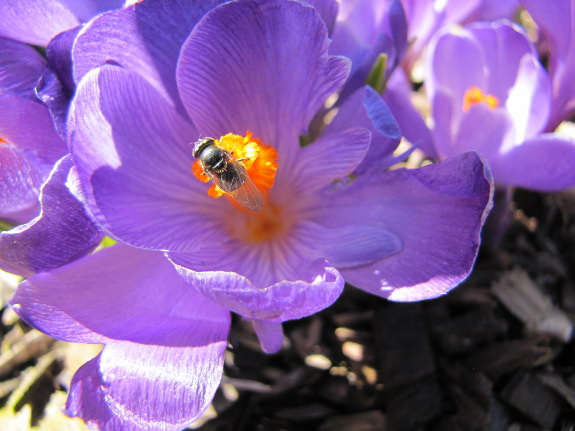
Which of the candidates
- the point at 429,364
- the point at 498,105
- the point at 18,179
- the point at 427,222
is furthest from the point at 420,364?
the point at 18,179

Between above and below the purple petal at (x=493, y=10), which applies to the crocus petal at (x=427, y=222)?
above

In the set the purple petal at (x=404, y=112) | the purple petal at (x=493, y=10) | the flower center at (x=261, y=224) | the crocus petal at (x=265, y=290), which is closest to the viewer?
the crocus petal at (x=265, y=290)

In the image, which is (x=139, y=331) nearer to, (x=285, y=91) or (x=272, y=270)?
(x=272, y=270)

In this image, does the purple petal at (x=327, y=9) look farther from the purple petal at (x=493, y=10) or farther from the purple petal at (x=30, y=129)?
the purple petal at (x=493, y=10)

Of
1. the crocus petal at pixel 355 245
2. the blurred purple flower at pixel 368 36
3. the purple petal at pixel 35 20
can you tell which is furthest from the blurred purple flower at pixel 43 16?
the crocus petal at pixel 355 245

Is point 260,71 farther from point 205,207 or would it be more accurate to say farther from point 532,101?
point 532,101

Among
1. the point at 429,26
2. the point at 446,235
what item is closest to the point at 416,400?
the point at 446,235
